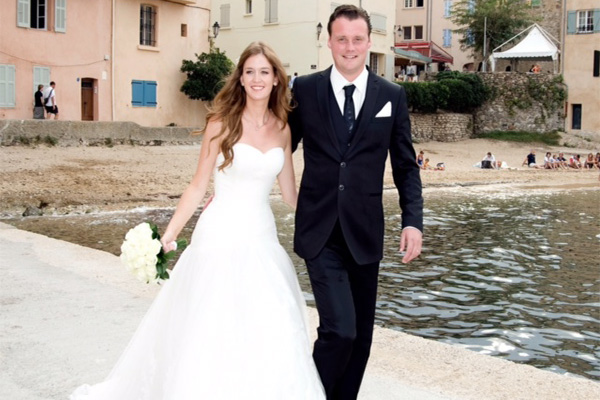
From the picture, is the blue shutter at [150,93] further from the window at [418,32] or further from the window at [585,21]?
the window at [418,32]

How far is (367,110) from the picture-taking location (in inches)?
160

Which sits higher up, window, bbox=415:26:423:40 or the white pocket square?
window, bbox=415:26:423:40

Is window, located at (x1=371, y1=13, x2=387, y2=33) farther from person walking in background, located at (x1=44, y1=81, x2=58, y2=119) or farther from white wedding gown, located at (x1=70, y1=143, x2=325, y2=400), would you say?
white wedding gown, located at (x1=70, y1=143, x2=325, y2=400)

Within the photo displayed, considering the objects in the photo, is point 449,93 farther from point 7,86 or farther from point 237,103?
point 237,103

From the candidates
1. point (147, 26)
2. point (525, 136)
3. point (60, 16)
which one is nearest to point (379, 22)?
point (525, 136)

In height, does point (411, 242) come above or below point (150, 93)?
below

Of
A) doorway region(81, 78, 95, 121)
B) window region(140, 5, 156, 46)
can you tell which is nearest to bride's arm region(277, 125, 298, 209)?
doorway region(81, 78, 95, 121)

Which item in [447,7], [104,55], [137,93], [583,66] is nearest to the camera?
[104,55]

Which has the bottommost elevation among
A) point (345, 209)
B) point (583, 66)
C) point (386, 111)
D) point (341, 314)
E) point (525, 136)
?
point (341, 314)

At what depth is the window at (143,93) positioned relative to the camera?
101 ft

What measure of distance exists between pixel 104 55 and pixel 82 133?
263 inches

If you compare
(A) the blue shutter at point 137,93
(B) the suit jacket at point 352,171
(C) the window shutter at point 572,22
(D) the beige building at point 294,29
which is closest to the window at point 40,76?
(A) the blue shutter at point 137,93

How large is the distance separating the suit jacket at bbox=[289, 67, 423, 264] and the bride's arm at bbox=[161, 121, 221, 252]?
0.52 meters

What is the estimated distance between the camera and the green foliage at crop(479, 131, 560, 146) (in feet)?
142
